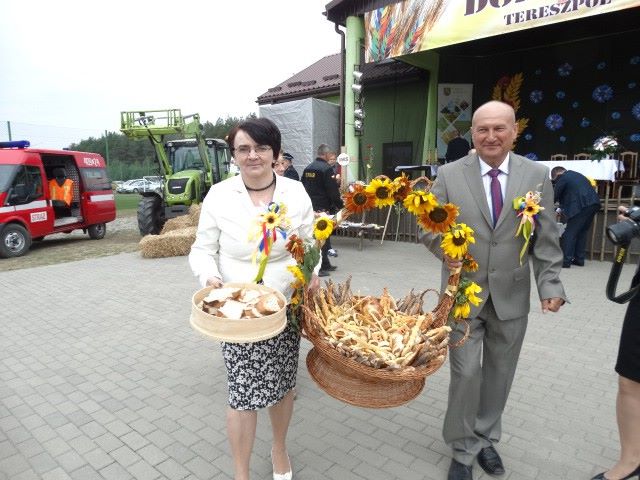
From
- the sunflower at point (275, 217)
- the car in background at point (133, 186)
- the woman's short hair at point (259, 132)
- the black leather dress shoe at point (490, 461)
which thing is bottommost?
the car in background at point (133, 186)

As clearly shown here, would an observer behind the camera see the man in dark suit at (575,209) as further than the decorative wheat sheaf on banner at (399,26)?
No

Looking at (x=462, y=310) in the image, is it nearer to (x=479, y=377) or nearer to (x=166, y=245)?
(x=479, y=377)

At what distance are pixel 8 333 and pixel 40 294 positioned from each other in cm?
176

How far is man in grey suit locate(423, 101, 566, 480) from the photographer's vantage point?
2.29 m

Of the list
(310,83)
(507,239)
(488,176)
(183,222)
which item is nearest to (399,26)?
(183,222)

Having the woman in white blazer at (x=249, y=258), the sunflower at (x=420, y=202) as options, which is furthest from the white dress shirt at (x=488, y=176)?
the woman in white blazer at (x=249, y=258)

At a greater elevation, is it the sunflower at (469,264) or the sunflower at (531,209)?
the sunflower at (531,209)

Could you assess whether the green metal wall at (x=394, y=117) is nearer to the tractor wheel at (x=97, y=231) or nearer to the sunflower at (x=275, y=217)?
the tractor wheel at (x=97, y=231)

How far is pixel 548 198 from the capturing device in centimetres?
232

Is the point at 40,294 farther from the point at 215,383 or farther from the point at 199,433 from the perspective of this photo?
the point at 199,433

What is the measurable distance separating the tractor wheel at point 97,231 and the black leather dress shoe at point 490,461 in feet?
42.0

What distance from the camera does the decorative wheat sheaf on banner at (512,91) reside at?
1338 cm

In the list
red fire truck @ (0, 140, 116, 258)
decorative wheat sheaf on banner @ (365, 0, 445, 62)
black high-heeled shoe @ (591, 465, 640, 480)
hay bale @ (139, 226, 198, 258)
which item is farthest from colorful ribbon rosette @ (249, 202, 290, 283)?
red fire truck @ (0, 140, 116, 258)

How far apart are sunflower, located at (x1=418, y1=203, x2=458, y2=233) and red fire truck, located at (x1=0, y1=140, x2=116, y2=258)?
414 inches
